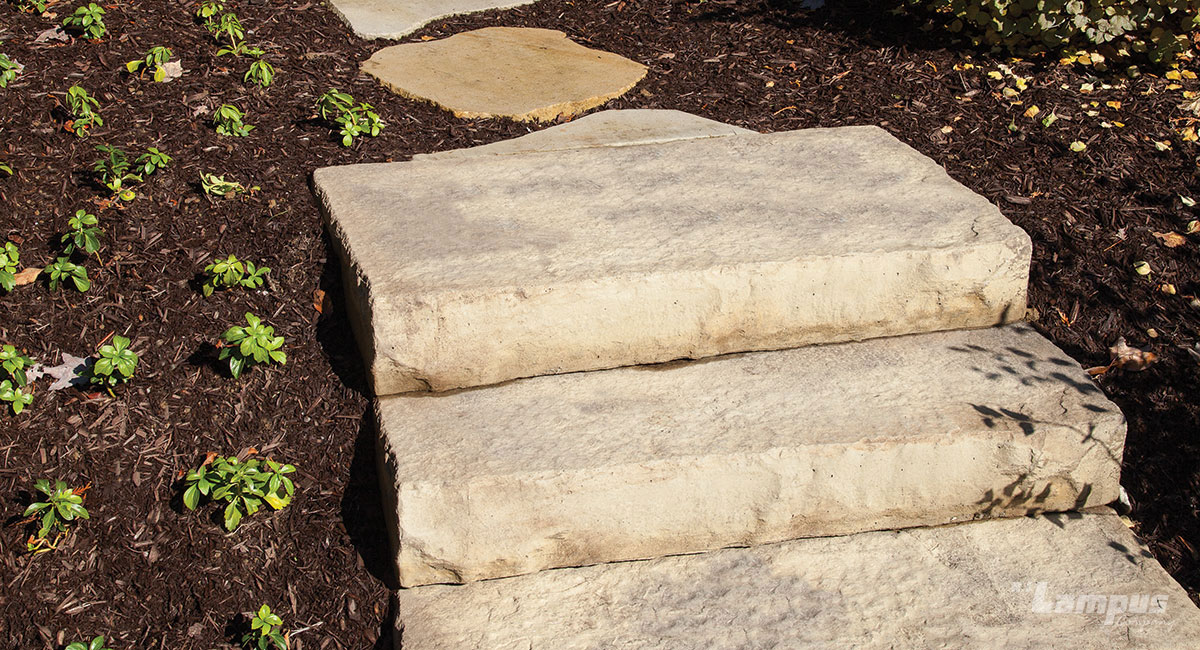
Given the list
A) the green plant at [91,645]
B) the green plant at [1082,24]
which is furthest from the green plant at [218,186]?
the green plant at [1082,24]

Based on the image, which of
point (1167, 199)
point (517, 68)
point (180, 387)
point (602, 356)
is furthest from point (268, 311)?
point (1167, 199)

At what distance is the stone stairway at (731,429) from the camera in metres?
2.45

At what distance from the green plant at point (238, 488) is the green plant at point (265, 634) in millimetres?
282

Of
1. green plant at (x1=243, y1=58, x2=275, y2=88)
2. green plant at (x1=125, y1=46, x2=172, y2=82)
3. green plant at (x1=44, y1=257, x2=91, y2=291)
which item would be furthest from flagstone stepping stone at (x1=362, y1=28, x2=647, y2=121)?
green plant at (x1=44, y1=257, x2=91, y2=291)

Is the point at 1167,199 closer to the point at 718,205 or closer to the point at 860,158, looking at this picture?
the point at 860,158

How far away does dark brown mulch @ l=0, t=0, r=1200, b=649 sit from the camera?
8.30 ft

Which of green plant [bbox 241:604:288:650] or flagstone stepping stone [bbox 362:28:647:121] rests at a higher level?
flagstone stepping stone [bbox 362:28:647:121]

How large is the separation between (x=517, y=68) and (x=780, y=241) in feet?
6.21

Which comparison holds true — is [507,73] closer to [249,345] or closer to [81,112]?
[81,112]

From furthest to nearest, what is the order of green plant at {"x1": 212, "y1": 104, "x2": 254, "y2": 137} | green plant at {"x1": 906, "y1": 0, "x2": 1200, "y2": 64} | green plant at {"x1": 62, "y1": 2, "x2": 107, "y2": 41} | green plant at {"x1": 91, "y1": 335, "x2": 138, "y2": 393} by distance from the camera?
1. green plant at {"x1": 906, "y1": 0, "x2": 1200, "y2": 64}
2. green plant at {"x1": 62, "y1": 2, "x2": 107, "y2": 41}
3. green plant at {"x1": 212, "y1": 104, "x2": 254, "y2": 137}
4. green plant at {"x1": 91, "y1": 335, "x2": 138, "y2": 393}

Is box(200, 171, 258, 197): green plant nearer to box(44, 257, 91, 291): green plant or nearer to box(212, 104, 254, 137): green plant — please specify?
box(212, 104, 254, 137): green plant

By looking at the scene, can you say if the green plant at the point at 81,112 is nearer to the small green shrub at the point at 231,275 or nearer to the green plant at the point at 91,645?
the small green shrub at the point at 231,275

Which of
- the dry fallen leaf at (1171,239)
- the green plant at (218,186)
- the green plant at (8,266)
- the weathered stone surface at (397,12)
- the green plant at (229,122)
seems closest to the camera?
the green plant at (8,266)

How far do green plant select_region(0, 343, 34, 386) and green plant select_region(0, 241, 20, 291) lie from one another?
27 centimetres
